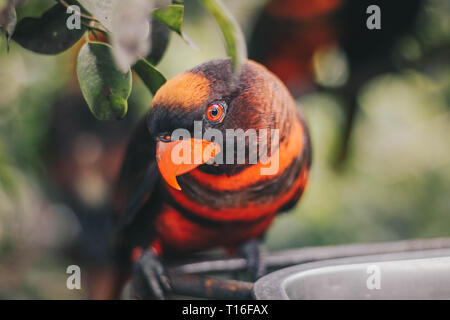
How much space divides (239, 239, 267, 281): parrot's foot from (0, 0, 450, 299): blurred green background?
0.37 meters

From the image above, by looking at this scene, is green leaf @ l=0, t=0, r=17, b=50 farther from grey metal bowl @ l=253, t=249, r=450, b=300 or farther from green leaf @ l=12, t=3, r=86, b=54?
grey metal bowl @ l=253, t=249, r=450, b=300

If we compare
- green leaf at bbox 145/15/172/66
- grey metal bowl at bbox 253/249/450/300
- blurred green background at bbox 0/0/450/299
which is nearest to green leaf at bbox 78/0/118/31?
green leaf at bbox 145/15/172/66

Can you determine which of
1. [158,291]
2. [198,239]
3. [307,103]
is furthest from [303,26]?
[158,291]

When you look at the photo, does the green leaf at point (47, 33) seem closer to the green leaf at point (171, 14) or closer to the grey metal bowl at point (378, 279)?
the green leaf at point (171, 14)

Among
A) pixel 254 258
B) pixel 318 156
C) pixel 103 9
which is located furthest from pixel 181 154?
pixel 318 156

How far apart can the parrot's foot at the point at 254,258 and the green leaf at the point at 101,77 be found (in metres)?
0.49

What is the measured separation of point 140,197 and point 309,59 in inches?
26.9

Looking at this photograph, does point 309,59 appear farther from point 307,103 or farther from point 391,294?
point 391,294

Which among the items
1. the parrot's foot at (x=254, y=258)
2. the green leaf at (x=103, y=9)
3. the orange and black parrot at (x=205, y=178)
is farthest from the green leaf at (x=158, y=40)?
the parrot's foot at (x=254, y=258)

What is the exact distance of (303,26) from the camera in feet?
4.39

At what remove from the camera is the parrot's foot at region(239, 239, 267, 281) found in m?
0.96

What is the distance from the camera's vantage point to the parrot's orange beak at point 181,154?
69cm

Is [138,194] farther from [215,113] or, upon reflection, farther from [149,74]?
[149,74]

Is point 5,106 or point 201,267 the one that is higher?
→ point 5,106
